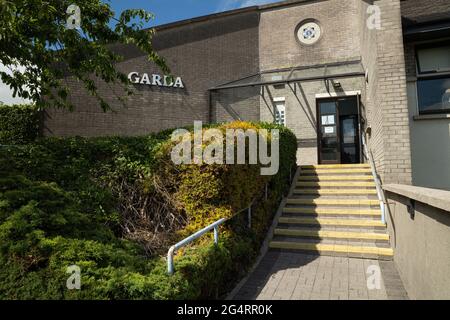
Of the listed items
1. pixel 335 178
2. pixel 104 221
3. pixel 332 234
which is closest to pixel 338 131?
pixel 335 178

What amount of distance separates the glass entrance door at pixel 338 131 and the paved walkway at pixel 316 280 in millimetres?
6986

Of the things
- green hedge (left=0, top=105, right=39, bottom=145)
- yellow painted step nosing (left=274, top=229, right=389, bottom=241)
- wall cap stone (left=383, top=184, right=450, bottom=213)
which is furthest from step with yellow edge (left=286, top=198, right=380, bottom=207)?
green hedge (left=0, top=105, right=39, bottom=145)

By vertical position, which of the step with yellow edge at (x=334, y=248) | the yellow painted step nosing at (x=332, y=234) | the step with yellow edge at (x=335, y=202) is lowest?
the step with yellow edge at (x=334, y=248)

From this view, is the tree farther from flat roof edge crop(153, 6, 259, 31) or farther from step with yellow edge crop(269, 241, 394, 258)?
flat roof edge crop(153, 6, 259, 31)

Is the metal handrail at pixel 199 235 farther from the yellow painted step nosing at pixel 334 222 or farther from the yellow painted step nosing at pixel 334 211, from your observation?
the yellow painted step nosing at pixel 334 211

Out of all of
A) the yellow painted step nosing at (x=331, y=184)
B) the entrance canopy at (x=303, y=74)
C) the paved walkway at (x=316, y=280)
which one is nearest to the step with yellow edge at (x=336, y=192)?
the yellow painted step nosing at (x=331, y=184)

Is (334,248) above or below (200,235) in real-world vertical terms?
below

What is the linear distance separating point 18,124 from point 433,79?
452 inches

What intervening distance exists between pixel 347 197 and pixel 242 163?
3611 millimetres

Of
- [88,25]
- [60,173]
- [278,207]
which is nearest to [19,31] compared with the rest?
[88,25]

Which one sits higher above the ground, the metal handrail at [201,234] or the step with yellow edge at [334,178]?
the step with yellow edge at [334,178]

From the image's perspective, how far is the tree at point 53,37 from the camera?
426 cm

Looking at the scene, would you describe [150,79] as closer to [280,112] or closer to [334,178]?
[280,112]

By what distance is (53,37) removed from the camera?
4.68 m
